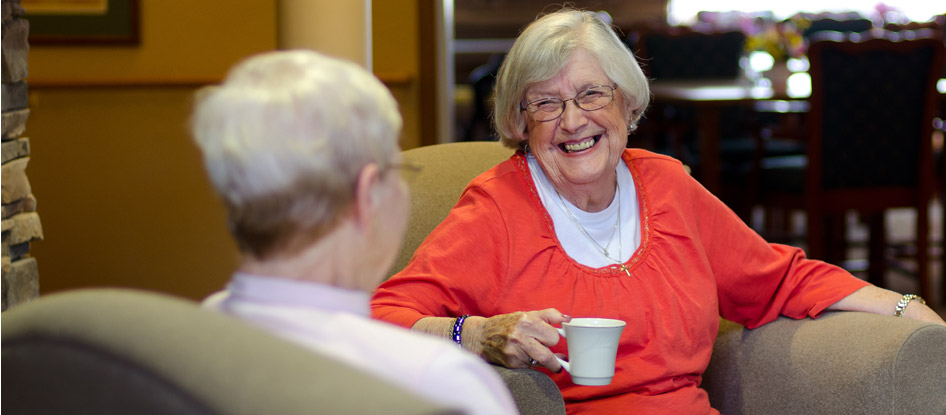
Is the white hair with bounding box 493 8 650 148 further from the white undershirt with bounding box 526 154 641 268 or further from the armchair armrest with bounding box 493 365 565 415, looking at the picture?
the armchair armrest with bounding box 493 365 565 415

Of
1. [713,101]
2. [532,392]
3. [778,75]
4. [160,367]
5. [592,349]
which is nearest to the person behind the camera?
[160,367]

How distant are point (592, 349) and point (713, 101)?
3035mm

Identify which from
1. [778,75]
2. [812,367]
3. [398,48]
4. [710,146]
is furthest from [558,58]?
[778,75]

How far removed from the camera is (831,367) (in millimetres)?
1603

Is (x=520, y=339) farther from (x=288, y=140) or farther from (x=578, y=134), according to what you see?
(x=288, y=140)

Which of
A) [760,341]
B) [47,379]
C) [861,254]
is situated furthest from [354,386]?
[861,254]

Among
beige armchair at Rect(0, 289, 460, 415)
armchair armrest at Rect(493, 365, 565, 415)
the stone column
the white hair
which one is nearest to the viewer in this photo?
beige armchair at Rect(0, 289, 460, 415)

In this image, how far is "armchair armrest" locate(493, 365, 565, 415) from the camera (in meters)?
1.38

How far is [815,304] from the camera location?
1.73 meters

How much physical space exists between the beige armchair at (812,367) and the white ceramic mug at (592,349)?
12cm

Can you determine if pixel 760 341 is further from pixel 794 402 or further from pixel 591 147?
pixel 591 147

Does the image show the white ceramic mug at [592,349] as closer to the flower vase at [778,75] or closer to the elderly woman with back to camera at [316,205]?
the elderly woman with back to camera at [316,205]

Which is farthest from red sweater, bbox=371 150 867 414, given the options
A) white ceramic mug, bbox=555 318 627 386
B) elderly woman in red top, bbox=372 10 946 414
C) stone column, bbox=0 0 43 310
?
stone column, bbox=0 0 43 310

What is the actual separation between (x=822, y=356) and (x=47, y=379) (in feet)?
4.16
